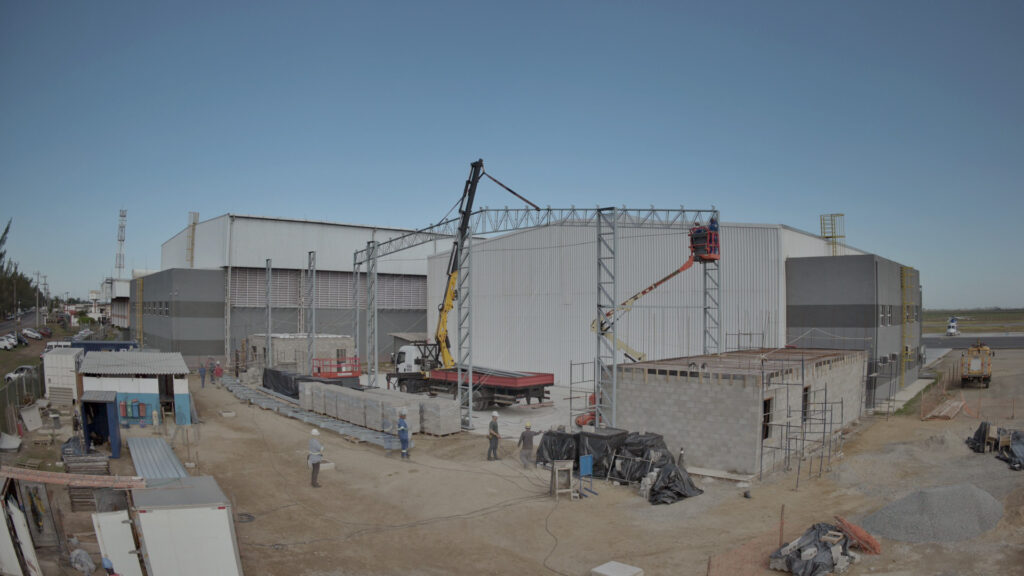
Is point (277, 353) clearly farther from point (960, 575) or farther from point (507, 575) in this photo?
point (960, 575)

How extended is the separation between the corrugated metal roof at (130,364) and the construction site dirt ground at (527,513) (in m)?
4.37

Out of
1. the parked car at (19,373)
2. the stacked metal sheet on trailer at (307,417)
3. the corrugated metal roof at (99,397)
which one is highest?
the corrugated metal roof at (99,397)

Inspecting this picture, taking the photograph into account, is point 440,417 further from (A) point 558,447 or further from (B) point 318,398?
(B) point 318,398

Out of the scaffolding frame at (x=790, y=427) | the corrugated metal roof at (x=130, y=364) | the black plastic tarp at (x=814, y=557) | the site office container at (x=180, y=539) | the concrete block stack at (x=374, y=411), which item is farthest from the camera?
the corrugated metal roof at (x=130, y=364)

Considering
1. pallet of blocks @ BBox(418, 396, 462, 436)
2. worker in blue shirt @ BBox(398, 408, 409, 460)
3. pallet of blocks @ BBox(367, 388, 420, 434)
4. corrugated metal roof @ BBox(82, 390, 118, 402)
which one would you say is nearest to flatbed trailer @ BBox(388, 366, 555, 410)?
pallet of blocks @ BBox(418, 396, 462, 436)

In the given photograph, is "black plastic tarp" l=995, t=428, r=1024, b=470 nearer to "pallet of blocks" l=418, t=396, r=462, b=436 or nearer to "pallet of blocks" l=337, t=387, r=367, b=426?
"pallet of blocks" l=418, t=396, r=462, b=436

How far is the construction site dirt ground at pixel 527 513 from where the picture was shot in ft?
36.1

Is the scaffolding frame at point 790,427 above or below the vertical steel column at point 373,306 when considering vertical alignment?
below

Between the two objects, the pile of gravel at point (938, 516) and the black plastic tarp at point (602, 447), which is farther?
the black plastic tarp at point (602, 447)

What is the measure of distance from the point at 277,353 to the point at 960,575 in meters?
36.4

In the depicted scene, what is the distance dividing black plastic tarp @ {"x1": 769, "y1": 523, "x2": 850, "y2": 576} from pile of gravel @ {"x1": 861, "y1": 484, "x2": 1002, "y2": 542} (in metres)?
1.75

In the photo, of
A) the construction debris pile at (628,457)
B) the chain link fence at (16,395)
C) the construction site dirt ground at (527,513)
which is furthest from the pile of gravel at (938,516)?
the chain link fence at (16,395)

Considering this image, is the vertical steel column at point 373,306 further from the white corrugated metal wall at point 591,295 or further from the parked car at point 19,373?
the parked car at point 19,373

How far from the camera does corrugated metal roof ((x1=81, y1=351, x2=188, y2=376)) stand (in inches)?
899
